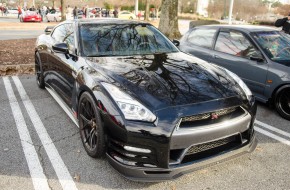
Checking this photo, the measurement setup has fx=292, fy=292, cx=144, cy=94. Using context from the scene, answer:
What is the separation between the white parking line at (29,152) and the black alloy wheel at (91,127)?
56cm

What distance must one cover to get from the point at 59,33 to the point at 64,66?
45.3 inches

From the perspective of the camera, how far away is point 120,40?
4.09 m

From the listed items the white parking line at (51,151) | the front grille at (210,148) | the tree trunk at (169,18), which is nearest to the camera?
the front grille at (210,148)

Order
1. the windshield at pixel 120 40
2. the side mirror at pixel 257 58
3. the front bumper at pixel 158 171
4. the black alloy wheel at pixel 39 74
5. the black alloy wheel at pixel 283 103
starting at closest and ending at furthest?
the front bumper at pixel 158 171 < the windshield at pixel 120 40 < the black alloy wheel at pixel 283 103 < the side mirror at pixel 257 58 < the black alloy wheel at pixel 39 74

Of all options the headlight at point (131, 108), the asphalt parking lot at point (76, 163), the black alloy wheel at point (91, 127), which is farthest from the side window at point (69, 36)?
the headlight at point (131, 108)

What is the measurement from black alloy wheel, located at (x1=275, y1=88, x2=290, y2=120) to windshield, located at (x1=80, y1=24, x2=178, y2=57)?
1.91m

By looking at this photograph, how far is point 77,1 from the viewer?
81.9 m

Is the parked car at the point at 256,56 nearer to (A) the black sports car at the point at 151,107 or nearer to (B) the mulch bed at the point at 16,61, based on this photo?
(A) the black sports car at the point at 151,107

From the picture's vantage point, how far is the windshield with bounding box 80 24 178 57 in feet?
12.8

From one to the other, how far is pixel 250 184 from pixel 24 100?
13.8 ft

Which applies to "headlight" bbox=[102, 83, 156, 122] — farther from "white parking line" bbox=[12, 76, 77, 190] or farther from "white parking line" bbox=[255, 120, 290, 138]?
"white parking line" bbox=[255, 120, 290, 138]

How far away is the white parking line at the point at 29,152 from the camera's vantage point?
9.64 feet

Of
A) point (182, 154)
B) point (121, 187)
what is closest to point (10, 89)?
point (121, 187)

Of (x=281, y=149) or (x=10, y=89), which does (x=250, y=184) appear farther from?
(x=10, y=89)
